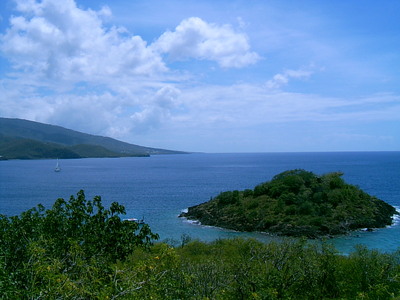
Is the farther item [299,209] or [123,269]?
[299,209]

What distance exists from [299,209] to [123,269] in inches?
1839

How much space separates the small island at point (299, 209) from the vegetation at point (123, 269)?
3112cm

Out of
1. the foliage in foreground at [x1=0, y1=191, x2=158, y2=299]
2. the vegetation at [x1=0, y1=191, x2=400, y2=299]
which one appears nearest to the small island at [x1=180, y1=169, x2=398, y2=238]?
the vegetation at [x1=0, y1=191, x2=400, y2=299]

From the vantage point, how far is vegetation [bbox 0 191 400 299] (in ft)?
31.4

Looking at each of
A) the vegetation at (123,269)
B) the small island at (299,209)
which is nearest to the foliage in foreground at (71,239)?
the vegetation at (123,269)

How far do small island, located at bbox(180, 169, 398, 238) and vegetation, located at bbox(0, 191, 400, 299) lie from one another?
31.1 m

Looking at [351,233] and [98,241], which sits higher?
[98,241]

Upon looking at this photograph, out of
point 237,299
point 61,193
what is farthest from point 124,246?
point 61,193

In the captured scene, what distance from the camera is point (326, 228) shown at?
49031 mm

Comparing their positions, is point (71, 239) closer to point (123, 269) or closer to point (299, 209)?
point (123, 269)

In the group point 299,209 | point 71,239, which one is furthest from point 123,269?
point 299,209

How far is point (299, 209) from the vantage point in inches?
2124

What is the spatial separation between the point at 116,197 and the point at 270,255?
65301 mm

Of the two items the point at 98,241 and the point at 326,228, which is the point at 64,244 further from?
the point at 326,228
